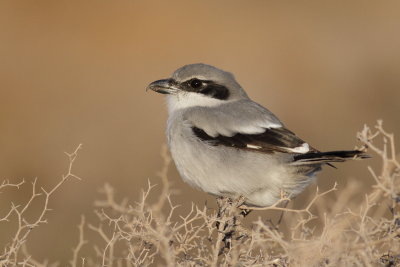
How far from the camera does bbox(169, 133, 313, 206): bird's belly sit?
15.1ft

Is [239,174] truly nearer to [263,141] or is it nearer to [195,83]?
[263,141]

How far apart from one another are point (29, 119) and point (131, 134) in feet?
5.24

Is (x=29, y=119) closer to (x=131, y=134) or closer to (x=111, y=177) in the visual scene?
(x=131, y=134)

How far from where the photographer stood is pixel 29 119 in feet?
37.7

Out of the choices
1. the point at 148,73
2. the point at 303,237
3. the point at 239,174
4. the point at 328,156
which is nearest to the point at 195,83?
the point at 239,174

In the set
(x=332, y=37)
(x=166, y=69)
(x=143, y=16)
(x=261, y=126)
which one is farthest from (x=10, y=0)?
→ (x=261, y=126)

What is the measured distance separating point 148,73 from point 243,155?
352 inches

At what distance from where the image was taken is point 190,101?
527 centimetres

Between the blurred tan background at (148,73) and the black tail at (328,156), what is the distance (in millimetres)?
4475

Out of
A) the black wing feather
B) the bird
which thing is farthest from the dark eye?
the black wing feather

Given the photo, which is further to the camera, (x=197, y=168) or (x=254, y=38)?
(x=254, y=38)

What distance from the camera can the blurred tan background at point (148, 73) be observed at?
400 inches

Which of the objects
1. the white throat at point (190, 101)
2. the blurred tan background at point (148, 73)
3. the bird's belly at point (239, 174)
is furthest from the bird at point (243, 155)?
the blurred tan background at point (148, 73)

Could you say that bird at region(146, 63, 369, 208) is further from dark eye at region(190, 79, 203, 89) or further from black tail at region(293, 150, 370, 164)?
dark eye at region(190, 79, 203, 89)
